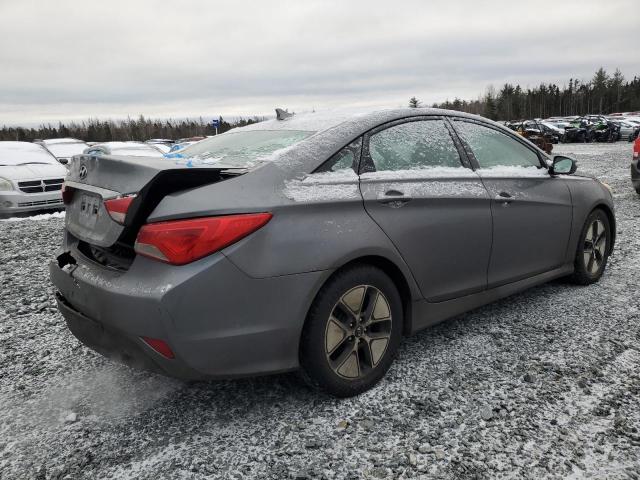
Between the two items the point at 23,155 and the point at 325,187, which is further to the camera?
the point at 23,155

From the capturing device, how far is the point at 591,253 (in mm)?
4266

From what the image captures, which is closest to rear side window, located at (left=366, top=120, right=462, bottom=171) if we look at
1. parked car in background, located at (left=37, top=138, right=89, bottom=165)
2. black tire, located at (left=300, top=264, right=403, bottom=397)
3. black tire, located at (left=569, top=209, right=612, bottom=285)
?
black tire, located at (left=300, top=264, right=403, bottom=397)

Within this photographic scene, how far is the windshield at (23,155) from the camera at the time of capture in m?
9.42

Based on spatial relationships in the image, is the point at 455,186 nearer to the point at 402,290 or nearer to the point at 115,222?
the point at 402,290

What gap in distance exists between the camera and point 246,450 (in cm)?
225

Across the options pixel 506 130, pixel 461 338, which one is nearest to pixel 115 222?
pixel 461 338

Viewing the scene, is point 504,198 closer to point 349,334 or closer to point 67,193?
point 349,334

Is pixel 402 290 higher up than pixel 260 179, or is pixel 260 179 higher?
pixel 260 179

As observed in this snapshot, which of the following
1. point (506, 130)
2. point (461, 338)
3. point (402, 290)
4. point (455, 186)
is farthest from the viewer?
point (506, 130)

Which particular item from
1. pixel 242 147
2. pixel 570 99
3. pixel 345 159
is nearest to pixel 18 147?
pixel 242 147

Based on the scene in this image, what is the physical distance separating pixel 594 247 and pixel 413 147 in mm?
2302

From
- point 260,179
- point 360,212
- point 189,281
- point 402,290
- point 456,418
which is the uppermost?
point 260,179

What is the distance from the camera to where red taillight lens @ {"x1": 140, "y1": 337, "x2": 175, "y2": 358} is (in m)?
2.09

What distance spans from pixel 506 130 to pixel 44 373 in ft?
11.4
